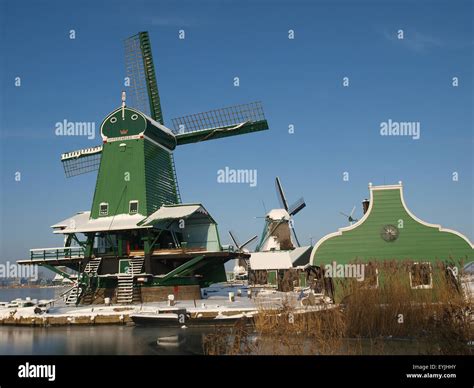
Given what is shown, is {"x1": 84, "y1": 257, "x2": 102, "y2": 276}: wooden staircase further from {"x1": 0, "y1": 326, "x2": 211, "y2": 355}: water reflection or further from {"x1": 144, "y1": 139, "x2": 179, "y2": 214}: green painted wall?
{"x1": 0, "y1": 326, "x2": 211, "y2": 355}: water reflection

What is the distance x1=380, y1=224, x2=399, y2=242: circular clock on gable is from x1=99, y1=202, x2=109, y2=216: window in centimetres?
2003

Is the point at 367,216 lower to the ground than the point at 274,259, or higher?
higher

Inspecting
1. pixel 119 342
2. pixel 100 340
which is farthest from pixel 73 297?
pixel 119 342

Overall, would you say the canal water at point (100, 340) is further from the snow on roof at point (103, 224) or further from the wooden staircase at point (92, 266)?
the snow on roof at point (103, 224)

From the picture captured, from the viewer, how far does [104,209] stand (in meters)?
36.1

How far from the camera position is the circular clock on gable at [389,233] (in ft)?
82.9

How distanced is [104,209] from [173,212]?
230 inches

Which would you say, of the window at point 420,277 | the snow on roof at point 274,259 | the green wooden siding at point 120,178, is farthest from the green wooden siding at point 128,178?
the window at point 420,277

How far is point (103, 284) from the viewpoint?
3419 centimetres

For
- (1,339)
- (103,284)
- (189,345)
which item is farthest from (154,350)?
(103,284)

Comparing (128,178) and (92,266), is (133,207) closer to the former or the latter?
(128,178)

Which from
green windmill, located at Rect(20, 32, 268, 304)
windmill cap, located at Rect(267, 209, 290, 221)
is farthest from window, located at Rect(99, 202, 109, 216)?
windmill cap, located at Rect(267, 209, 290, 221)

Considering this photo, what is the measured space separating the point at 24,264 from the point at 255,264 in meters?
23.6
